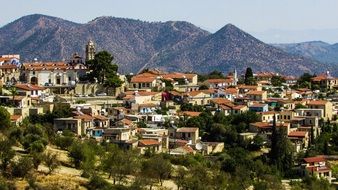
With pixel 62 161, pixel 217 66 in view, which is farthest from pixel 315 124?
pixel 217 66

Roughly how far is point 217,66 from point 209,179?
154 meters

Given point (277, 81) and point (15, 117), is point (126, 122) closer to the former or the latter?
point (15, 117)

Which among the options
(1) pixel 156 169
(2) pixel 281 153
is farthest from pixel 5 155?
(2) pixel 281 153

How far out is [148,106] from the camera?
5216 cm

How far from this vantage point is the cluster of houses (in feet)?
145

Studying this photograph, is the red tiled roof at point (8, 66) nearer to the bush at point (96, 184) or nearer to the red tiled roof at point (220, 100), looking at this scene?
the red tiled roof at point (220, 100)

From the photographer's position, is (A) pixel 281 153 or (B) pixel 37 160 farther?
(A) pixel 281 153

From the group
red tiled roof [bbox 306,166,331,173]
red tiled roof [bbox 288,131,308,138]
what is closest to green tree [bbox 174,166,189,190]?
red tiled roof [bbox 306,166,331,173]

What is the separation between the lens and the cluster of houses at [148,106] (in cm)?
4431

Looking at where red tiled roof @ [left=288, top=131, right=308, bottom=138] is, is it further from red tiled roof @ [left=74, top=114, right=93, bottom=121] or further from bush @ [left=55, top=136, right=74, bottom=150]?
bush @ [left=55, top=136, right=74, bottom=150]

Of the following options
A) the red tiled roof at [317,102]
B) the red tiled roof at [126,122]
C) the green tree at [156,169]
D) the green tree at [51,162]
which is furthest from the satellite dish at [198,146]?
the red tiled roof at [317,102]

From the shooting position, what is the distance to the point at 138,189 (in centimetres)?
2988

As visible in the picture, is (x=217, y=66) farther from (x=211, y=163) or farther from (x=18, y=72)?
(x=211, y=163)

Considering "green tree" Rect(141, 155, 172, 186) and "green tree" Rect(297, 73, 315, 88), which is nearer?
"green tree" Rect(141, 155, 172, 186)
